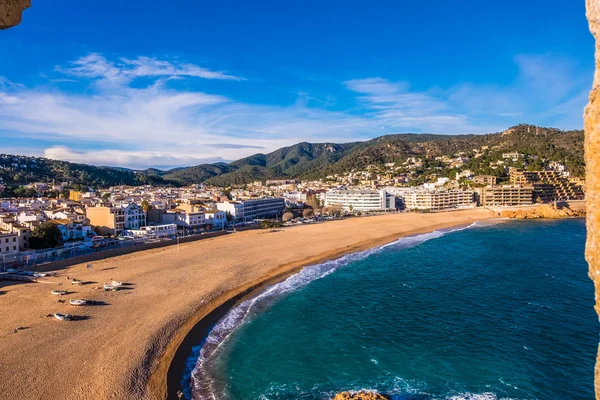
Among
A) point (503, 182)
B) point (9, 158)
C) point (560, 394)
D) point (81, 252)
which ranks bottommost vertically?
point (560, 394)

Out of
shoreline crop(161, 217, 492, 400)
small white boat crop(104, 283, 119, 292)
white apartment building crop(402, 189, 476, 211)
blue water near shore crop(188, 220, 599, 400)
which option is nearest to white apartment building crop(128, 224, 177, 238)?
shoreline crop(161, 217, 492, 400)

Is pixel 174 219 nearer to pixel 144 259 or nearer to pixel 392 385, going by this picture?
pixel 144 259

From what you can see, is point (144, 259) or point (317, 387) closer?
point (317, 387)

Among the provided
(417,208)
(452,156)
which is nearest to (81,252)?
(417,208)

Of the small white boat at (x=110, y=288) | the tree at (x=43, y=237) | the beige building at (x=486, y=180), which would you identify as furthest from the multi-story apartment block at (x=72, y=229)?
the beige building at (x=486, y=180)

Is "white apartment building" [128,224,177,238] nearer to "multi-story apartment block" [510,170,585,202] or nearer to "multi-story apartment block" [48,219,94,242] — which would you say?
"multi-story apartment block" [48,219,94,242]

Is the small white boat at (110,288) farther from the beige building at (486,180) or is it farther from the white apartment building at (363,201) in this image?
the beige building at (486,180)

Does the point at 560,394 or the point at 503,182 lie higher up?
the point at 503,182
